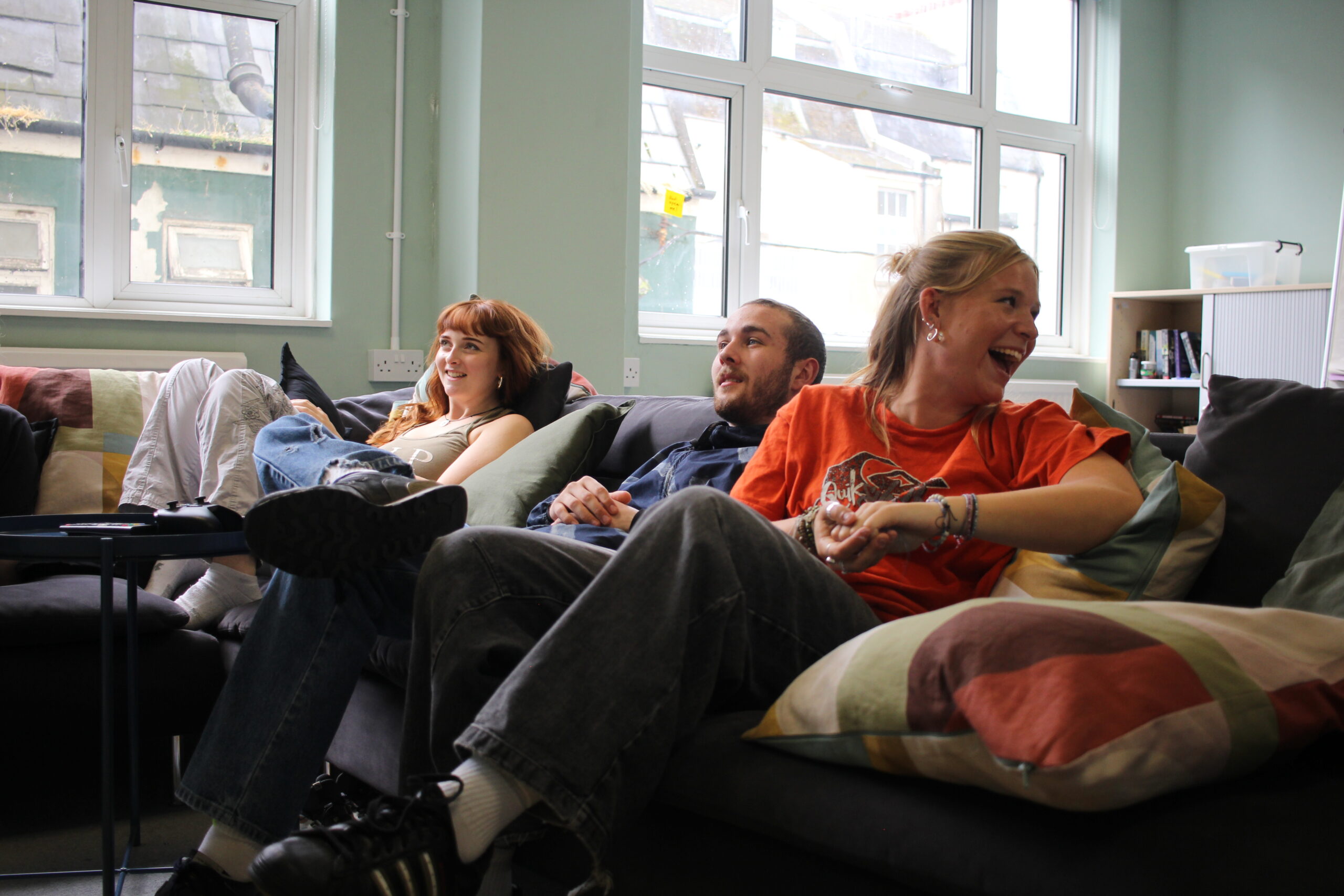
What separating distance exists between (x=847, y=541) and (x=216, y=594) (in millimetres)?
1371

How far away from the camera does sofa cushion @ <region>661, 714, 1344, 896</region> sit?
2.47ft

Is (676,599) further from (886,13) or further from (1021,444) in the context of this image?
(886,13)

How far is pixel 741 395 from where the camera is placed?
1927mm

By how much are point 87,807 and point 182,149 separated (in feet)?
7.41

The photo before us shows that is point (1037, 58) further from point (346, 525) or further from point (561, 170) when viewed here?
point (346, 525)

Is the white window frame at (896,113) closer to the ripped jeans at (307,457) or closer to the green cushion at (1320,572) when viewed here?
the ripped jeans at (307,457)

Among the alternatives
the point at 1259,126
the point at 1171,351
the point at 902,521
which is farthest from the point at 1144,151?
the point at 902,521

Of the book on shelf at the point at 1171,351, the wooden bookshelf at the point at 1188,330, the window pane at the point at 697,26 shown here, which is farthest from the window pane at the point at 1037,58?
the window pane at the point at 697,26

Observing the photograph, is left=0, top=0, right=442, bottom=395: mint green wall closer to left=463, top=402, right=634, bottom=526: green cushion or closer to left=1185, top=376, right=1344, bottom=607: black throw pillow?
left=463, top=402, right=634, bottom=526: green cushion

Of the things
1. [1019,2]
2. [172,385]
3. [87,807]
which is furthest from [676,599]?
[1019,2]

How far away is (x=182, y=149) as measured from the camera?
333 cm

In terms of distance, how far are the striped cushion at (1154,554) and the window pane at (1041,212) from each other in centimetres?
411

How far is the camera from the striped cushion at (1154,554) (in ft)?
3.85

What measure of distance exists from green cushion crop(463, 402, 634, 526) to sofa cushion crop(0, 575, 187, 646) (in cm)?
58
